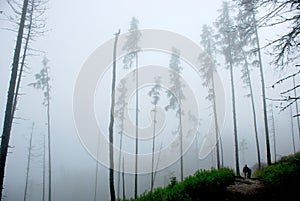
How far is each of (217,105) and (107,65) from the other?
39.6 feet

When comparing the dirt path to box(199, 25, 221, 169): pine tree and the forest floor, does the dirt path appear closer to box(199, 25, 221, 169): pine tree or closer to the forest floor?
the forest floor

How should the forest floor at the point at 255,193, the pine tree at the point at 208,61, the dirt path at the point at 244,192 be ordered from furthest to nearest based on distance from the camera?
the pine tree at the point at 208,61, the dirt path at the point at 244,192, the forest floor at the point at 255,193

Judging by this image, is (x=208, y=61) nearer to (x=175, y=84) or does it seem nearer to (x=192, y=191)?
(x=175, y=84)

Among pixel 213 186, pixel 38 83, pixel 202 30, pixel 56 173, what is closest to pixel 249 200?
pixel 213 186

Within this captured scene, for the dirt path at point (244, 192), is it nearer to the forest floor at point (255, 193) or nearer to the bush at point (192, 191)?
the forest floor at point (255, 193)

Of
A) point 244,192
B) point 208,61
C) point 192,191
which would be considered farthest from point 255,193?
point 208,61

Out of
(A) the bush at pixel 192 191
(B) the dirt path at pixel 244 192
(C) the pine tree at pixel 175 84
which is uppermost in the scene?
(C) the pine tree at pixel 175 84

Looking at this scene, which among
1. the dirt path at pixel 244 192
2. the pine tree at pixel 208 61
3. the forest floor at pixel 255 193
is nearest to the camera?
the forest floor at pixel 255 193

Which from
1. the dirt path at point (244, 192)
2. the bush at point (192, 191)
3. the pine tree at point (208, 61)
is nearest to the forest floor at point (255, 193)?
the dirt path at point (244, 192)

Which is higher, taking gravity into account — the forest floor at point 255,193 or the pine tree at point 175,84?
the pine tree at point 175,84

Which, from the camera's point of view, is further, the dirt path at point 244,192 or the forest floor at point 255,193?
the dirt path at point 244,192

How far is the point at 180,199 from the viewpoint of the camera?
668 cm

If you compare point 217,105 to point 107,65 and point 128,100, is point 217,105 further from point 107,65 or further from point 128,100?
point 107,65

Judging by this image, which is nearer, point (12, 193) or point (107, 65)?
point (107, 65)
